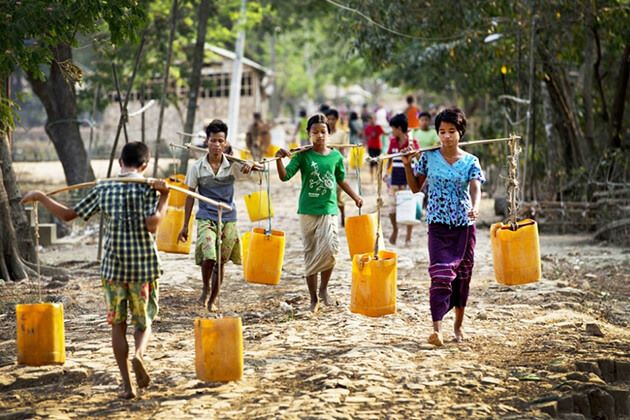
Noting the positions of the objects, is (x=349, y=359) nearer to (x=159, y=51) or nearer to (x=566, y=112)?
(x=566, y=112)

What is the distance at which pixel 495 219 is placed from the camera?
58.5 feet

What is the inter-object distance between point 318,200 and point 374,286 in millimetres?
1439

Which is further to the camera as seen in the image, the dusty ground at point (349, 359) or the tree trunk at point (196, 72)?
the tree trunk at point (196, 72)

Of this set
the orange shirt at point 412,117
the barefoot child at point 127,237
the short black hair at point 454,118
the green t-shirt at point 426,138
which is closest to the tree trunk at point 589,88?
the green t-shirt at point 426,138

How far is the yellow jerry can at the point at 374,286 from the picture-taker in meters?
7.70

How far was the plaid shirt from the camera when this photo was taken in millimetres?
6172

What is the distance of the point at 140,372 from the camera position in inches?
249

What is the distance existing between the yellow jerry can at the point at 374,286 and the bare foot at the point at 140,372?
1.87 metres

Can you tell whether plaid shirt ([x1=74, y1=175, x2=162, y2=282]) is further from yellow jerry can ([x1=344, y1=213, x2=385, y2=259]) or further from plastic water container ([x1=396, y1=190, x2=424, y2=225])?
plastic water container ([x1=396, y1=190, x2=424, y2=225])

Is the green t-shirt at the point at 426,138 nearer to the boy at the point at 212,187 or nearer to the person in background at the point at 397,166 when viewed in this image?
the person in background at the point at 397,166

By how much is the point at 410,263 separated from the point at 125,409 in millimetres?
6712

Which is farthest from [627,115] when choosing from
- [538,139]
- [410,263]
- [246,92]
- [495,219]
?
[246,92]

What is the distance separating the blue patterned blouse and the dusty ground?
904mm

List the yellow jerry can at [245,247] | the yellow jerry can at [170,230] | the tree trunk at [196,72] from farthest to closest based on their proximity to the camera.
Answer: the tree trunk at [196,72] < the yellow jerry can at [170,230] < the yellow jerry can at [245,247]
